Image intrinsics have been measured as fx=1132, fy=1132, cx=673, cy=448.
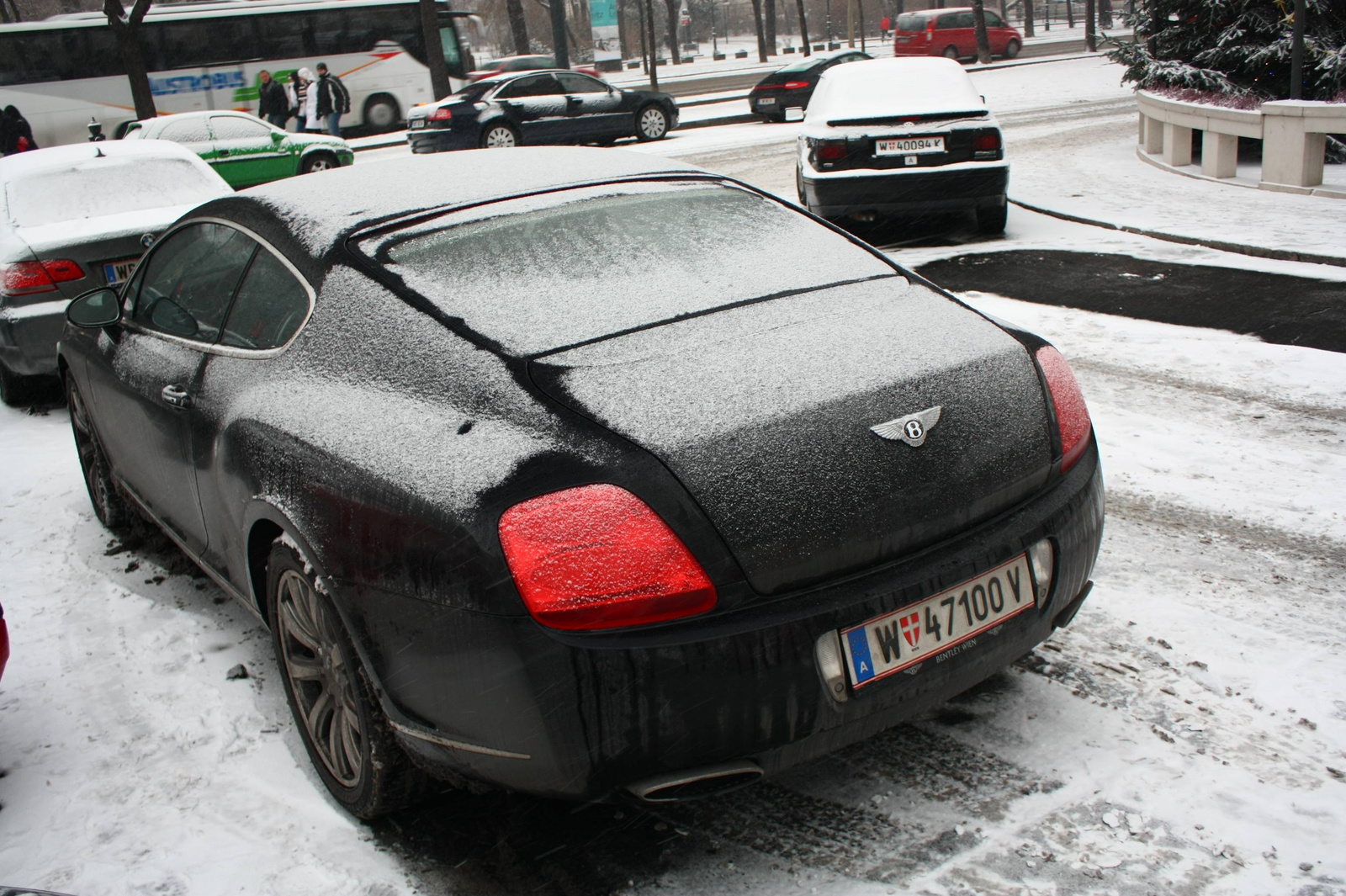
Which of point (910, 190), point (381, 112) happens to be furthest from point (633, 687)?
point (381, 112)

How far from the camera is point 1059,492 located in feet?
8.46

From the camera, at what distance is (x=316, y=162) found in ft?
66.7

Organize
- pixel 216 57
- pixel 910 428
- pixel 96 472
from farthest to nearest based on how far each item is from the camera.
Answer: pixel 216 57, pixel 96 472, pixel 910 428

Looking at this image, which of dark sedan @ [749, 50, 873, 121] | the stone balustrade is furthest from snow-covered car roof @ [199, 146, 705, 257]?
dark sedan @ [749, 50, 873, 121]

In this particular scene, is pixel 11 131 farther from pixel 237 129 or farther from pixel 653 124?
pixel 653 124

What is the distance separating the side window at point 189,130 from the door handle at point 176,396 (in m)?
17.4

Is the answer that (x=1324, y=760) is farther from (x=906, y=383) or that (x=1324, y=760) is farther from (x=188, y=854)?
(x=188, y=854)

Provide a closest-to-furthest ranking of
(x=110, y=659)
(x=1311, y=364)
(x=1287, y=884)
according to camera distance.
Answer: (x=1287, y=884)
(x=110, y=659)
(x=1311, y=364)

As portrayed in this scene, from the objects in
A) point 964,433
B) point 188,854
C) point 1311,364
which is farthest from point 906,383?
point 1311,364

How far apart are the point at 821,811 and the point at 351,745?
42.8 inches

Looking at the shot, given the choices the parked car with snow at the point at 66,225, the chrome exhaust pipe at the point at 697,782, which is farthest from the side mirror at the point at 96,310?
the chrome exhaust pipe at the point at 697,782

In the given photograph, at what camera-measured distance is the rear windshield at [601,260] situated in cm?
261

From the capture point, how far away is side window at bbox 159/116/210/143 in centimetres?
1875

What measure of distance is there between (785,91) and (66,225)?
713 inches
